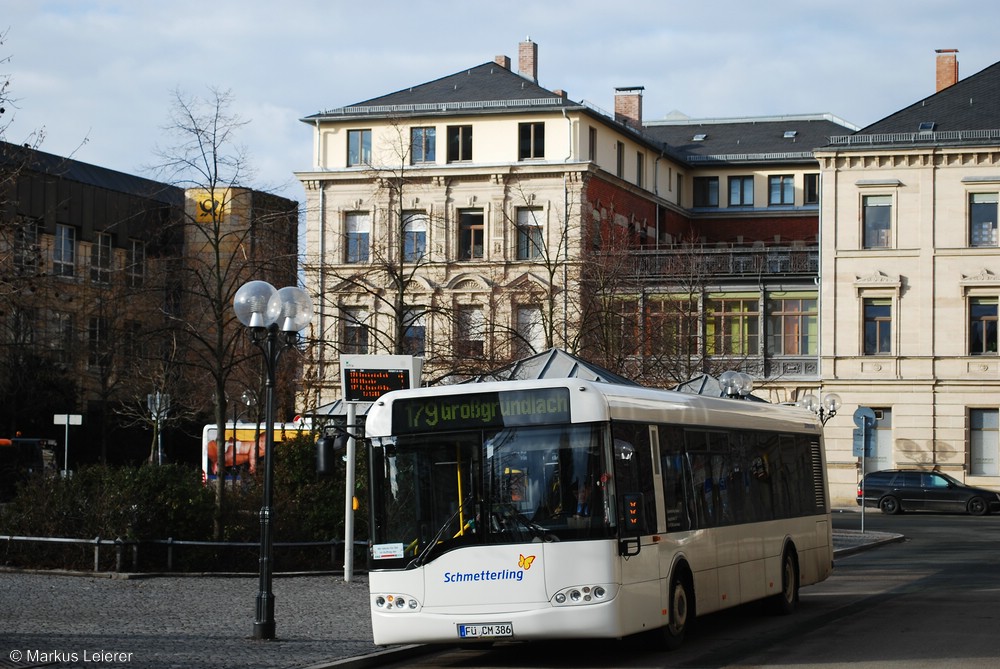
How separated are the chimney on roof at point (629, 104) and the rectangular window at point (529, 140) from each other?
13.8 metres

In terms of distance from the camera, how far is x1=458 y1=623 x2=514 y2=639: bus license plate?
1386 centimetres

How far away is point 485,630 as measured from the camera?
13.9 meters

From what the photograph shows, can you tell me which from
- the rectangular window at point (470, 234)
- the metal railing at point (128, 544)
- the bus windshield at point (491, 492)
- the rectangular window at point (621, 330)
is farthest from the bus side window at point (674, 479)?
the rectangular window at point (470, 234)

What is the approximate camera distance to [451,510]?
1424 centimetres

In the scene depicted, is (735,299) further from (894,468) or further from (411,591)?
(411,591)

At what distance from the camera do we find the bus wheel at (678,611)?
15.2 m

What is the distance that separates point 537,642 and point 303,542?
24.1 feet

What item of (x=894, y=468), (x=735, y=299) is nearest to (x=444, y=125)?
(x=735, y=299)

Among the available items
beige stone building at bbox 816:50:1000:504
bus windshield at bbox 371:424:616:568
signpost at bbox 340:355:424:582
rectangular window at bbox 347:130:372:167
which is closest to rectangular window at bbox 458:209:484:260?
rectangular window at bbox 347:130:372:167

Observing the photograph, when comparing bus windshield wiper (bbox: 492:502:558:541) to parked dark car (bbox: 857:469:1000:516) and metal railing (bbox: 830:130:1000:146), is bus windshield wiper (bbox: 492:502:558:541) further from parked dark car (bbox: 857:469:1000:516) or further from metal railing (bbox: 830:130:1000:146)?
metal railing (bbox: 830:130:1000:146)

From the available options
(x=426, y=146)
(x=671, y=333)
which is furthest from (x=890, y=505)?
(x=426, y=146)

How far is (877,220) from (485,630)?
159 ft

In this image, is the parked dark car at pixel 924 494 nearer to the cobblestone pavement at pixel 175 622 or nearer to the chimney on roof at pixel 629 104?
the chimney on roof at pixel 629 104

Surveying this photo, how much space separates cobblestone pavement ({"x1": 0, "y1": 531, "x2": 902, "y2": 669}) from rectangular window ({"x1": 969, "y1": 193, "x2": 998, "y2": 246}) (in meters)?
41.4
